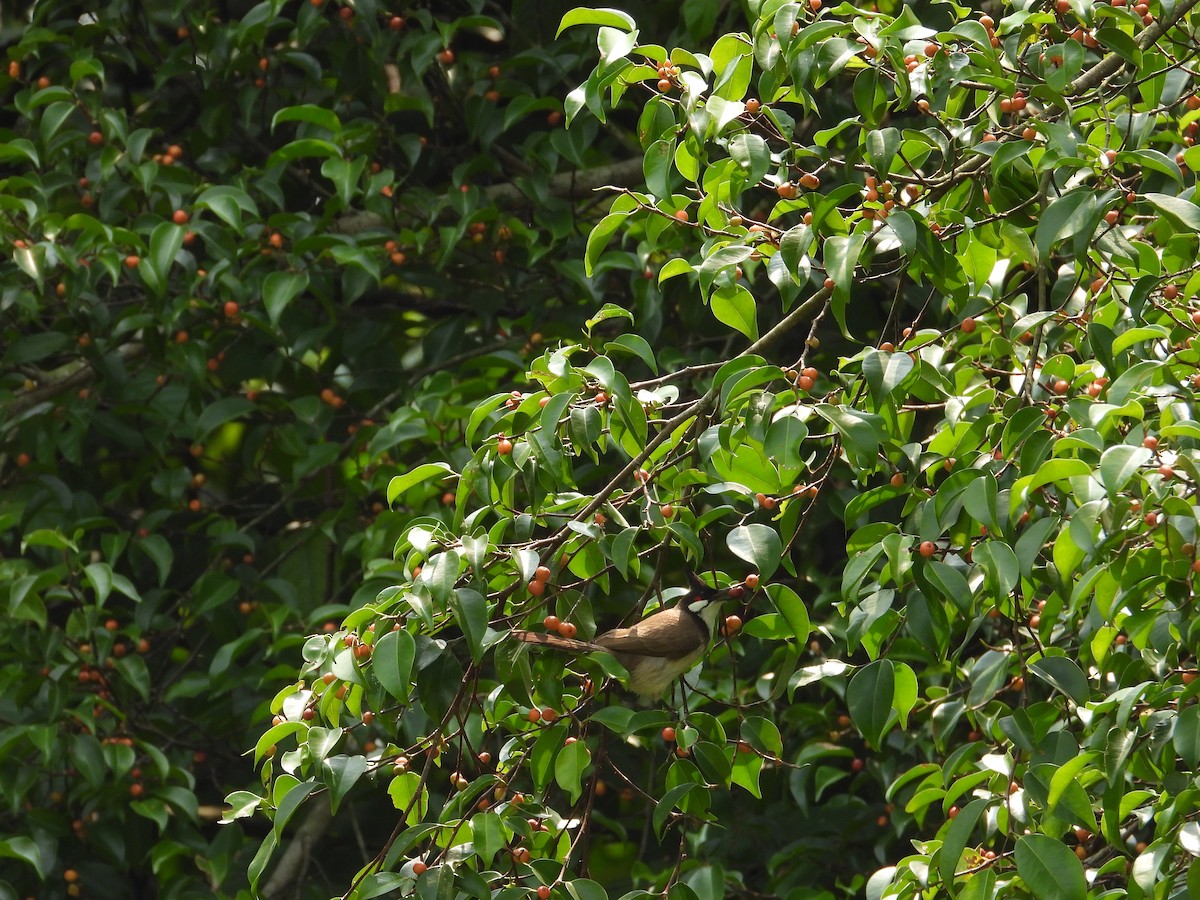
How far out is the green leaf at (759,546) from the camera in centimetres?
203

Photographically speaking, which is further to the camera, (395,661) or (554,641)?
(554,641)

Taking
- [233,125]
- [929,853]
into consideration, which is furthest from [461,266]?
[929,853]

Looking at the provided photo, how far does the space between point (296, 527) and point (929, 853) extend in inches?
108

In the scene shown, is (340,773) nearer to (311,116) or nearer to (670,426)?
(670,426)

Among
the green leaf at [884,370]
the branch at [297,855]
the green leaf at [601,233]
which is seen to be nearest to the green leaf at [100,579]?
the branch at [297,855]

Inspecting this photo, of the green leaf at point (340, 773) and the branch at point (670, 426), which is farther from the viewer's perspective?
the branch at point (670, 426)

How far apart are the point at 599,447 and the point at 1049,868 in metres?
0.99

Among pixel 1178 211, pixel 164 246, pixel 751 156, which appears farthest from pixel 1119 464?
pixel 164 246

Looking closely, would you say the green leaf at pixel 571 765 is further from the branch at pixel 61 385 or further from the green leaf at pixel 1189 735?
the branch at pixel 61 385

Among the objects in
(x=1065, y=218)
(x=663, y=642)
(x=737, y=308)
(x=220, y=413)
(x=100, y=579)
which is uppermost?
(x=1065, y=218)

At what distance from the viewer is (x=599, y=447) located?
94.1 inches

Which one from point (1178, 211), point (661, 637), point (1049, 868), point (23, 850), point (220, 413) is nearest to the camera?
point (1049, 868)

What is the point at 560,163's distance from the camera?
4371 mm

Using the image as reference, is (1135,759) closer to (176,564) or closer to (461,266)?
(461,266)
